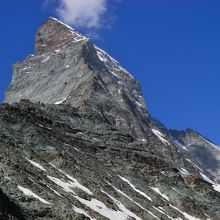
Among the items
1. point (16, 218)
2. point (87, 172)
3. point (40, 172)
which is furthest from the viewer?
point (87, 172)

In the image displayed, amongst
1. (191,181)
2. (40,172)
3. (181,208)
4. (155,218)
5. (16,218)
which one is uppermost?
(191,181)

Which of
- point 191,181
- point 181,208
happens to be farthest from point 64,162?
point 191,181

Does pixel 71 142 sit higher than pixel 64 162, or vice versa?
pixel 71 142

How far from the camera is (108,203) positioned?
57625mm

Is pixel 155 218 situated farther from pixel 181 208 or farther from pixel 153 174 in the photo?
pixel 153 174

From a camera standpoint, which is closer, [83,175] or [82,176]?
[82,176]

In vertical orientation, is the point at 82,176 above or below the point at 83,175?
below

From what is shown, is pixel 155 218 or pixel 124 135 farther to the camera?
pixel 124 135

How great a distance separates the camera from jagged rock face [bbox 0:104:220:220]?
1721 inches

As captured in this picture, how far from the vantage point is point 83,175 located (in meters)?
65.4

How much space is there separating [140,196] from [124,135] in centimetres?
4227

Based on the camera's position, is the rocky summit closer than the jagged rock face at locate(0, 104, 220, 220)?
Yes

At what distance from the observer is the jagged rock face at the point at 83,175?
4372 centimetres

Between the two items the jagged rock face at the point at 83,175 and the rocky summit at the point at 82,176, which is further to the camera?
the jagged rock face at the point at 83,175
